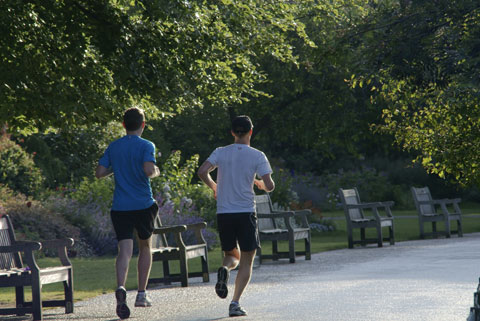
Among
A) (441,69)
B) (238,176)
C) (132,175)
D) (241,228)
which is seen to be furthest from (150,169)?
(441,69)

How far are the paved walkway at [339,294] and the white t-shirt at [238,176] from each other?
99 centimetres

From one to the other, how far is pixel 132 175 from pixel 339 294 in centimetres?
270

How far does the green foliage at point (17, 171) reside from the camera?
20672mm

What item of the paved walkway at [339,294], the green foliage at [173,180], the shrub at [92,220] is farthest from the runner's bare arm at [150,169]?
the green foliage at [173,180]

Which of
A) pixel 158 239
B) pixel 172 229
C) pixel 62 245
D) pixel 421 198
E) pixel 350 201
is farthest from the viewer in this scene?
pixel 421 198

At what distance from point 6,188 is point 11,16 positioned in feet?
29.4

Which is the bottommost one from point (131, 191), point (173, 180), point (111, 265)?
point (111, 265)

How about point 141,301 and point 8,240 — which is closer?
point 141,301

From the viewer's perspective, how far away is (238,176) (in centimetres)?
830

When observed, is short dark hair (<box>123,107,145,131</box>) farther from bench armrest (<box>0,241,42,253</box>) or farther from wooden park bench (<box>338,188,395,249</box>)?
wooden park bench (<box>338,188,395,249</box>)

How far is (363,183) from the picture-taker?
32.9 m

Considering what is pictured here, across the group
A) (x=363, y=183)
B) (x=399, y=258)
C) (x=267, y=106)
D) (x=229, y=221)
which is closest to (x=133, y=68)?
(x=229, y=221)

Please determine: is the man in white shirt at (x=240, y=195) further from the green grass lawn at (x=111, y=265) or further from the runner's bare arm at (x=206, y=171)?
the green grass lawn at (x=111, y=265)

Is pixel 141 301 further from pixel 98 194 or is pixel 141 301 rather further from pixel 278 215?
pixel 98 194
